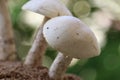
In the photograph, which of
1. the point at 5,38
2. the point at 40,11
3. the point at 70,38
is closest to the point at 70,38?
the point at 70,38

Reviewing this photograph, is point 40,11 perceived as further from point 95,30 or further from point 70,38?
point 95,30

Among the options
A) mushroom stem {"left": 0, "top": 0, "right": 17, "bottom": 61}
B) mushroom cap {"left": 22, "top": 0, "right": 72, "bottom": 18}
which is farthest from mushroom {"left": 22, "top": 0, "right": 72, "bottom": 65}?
mushroom stem {"left": 0, "top": 0, "right": 17, "bottom": 61}

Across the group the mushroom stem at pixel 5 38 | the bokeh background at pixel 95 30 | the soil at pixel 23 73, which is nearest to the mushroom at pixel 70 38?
the soil at pixel 23 73

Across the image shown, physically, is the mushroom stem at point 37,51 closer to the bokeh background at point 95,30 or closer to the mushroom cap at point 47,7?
the mushroom cap at point 47,7

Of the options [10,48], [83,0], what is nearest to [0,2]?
[10,48]

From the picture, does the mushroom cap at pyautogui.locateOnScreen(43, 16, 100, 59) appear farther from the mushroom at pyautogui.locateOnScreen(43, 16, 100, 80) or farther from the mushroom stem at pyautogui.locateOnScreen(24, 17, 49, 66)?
the mushroom stem at pyautogui.locateOnScreen(24, 17, 49, 66)

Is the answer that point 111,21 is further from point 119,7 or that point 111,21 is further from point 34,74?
point 34,74
